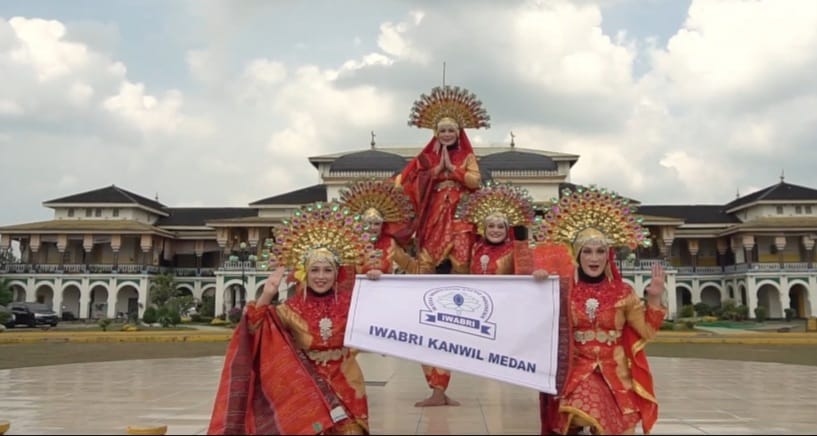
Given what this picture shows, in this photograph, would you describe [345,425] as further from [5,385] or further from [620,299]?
[5,385]

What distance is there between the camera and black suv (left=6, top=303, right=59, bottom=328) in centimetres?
2862

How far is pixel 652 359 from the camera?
13.2m

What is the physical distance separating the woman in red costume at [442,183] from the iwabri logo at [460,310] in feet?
5.46

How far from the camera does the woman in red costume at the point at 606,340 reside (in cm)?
412

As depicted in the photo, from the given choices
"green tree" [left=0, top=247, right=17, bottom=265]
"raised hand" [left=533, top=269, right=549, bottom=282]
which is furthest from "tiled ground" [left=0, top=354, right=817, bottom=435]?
"green tree" [left=0, top=247, right=17, bottom=265]

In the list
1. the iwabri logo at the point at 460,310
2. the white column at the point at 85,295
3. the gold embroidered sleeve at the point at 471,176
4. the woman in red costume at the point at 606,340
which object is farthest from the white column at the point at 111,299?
the woman in red costume at the point at 606,340

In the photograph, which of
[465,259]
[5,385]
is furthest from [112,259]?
[465,259]

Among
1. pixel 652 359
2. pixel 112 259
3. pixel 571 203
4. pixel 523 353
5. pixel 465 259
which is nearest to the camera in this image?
pixel 523 353

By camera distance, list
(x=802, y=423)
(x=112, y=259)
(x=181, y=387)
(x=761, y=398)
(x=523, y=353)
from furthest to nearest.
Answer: (x=112, y=259) → (x=181, y=387) → (x=761, y=398) → (x=802, y=423) → (x=523, y=353)

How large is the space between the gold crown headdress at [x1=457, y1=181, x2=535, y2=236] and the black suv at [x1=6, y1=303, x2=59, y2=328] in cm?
2832

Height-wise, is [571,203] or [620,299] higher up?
[571,203]

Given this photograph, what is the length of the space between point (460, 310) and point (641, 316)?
4.06 ft

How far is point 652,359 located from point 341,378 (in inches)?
412

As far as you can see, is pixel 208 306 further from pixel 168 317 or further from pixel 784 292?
pixel 784 292
